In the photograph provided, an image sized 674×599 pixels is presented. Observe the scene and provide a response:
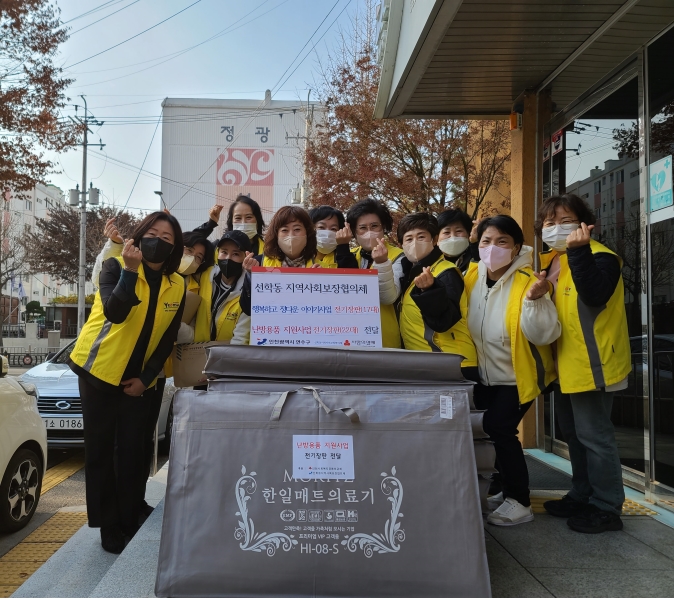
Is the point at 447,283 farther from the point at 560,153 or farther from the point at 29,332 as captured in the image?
the point at 29,332

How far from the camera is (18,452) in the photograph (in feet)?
15.5

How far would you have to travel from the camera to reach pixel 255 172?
45.8 meters

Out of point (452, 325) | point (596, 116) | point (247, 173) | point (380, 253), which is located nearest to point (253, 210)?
point (380, 253)

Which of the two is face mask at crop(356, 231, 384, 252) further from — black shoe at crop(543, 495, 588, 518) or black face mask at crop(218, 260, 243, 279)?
black shoe at crop(543, 495, 588, 518)

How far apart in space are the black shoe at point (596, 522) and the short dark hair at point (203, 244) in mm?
2830

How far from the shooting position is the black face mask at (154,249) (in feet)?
11.8

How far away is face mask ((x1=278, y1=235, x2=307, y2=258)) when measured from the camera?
351 centimetres

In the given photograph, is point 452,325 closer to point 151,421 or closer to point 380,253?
point 380,253

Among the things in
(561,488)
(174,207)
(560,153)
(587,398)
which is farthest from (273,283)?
(174,207)

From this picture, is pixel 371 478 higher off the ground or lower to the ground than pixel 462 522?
higher

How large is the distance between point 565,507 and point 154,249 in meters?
2.90

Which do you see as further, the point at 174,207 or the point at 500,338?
the point at 174,207

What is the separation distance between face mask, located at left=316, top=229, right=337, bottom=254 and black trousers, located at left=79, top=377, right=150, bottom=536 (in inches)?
57.2

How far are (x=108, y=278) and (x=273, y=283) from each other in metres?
1.21
